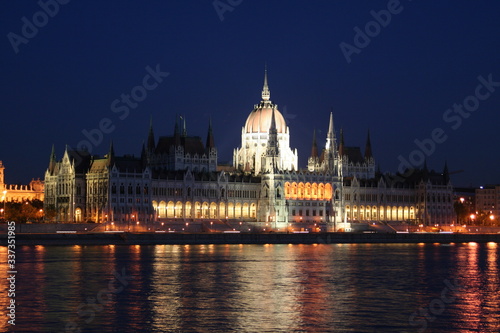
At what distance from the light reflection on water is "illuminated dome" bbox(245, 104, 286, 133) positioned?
9714 centimetres

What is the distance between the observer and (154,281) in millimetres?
59719

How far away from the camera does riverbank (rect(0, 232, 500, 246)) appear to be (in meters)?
114

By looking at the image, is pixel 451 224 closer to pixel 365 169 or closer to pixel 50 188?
pixel 365 169

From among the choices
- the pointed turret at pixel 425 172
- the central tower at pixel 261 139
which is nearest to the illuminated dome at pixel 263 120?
the central tower at pixel 261 139

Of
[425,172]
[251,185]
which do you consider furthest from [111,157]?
[425,172]

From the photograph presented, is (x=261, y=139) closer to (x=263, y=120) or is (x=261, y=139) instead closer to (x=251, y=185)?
(x=263, y=120)

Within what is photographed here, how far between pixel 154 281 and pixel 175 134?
105 meters

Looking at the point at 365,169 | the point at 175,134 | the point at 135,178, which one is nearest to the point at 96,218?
the point at 135,178

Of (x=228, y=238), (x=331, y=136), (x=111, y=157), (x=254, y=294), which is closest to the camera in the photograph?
(x=254, y=294)

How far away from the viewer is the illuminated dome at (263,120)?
180m

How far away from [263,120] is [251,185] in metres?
18.3

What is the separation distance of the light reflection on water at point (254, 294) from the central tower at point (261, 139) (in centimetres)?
9518

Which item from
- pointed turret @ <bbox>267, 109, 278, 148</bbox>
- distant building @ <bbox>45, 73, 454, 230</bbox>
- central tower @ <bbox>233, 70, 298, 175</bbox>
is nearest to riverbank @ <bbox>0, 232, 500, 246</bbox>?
distant building @ <bbox>45, 73, 454, 230</bbox>

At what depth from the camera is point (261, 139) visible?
17900 cm
